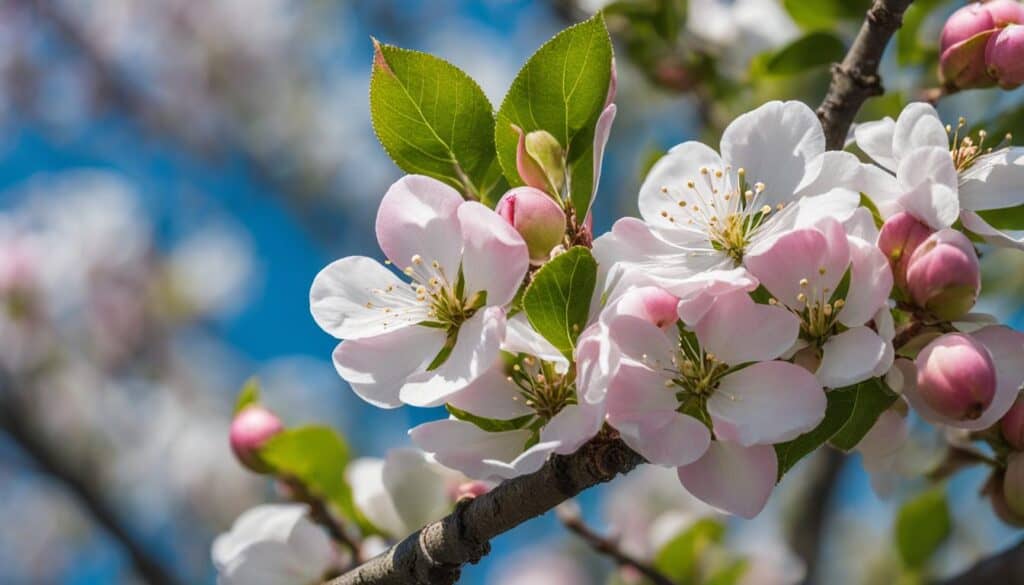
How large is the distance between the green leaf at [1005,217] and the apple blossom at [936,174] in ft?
0.13

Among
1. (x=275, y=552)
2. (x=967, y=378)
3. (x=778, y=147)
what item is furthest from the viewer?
(x=275, y=552)

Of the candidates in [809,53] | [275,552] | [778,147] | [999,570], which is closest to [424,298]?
[778,147]

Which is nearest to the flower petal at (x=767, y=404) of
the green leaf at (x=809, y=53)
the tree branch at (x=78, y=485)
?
the green leaf at (x=809, y=53)

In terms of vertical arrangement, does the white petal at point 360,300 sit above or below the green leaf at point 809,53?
below

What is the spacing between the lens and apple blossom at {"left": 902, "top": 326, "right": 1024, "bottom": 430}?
2.25 ft

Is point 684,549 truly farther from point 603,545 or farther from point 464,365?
point 464,365

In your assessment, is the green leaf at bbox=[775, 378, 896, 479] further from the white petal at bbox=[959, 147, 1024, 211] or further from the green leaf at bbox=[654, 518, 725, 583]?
the green leaf at bbox=[654, 518, 725, 583]

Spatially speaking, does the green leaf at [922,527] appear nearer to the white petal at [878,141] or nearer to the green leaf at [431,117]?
the white petal at [878,141]

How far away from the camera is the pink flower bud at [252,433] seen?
110cm

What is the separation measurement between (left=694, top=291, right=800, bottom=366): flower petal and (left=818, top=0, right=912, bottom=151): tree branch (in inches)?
10.9

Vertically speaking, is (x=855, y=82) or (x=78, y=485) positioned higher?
(x=855, y=82)

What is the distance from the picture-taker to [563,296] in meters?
0.72

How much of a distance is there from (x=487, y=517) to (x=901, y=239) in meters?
0.35

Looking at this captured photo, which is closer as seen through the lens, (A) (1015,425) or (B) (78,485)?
(A) (1015,425)
